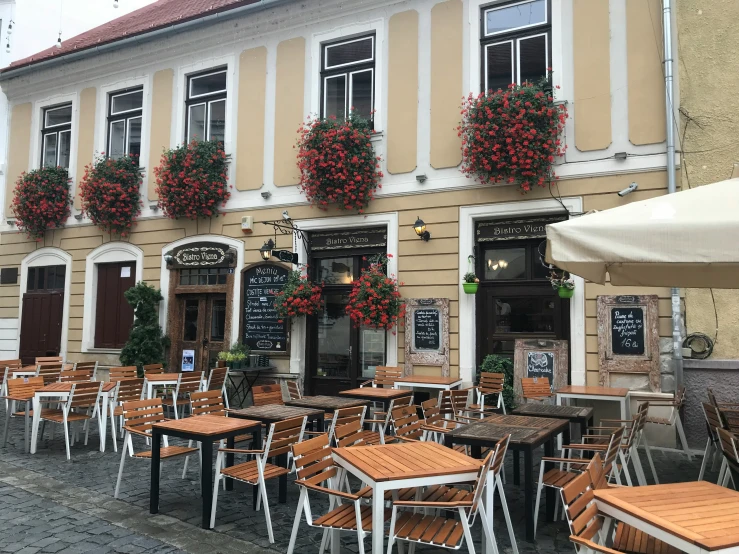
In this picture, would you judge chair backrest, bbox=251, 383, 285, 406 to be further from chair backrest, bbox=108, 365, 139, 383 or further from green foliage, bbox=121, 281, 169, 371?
green foliage, bbox=121, 281, 169, 371

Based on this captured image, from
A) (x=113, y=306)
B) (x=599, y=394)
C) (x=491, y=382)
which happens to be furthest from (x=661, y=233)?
(x=113, y=306)

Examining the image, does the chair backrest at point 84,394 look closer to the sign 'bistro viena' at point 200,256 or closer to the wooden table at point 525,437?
the sign 'bistro viena' at point 200,256

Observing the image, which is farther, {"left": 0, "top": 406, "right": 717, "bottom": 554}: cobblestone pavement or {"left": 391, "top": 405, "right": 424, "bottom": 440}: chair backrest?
{"left": 391, "top": 405, "right": 424, "bottom": 440}: chair backrest

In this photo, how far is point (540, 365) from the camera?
8438 mm

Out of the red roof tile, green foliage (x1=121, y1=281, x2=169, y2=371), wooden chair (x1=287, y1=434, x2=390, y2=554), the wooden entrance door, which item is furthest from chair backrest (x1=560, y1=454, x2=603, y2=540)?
the red roof tile

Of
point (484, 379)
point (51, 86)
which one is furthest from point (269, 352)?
point (51, 86)

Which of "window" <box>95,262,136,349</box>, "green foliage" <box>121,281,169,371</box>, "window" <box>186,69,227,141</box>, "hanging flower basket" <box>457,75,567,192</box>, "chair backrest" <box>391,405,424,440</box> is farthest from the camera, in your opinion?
"window" <box>95,262,136,349</box>

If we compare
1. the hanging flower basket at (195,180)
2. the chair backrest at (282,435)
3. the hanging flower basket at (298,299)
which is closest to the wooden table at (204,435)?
the chair backrest at (282,435)

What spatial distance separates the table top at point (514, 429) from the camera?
4371 millimetres

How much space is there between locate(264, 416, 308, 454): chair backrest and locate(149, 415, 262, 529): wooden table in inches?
16.9

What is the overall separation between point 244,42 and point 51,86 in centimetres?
551

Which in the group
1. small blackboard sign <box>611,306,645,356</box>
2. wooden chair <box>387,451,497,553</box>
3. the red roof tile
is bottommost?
wooden chair <box>387,451,497,553</box>

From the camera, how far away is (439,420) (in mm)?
5773

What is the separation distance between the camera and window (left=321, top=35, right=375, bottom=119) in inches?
402
